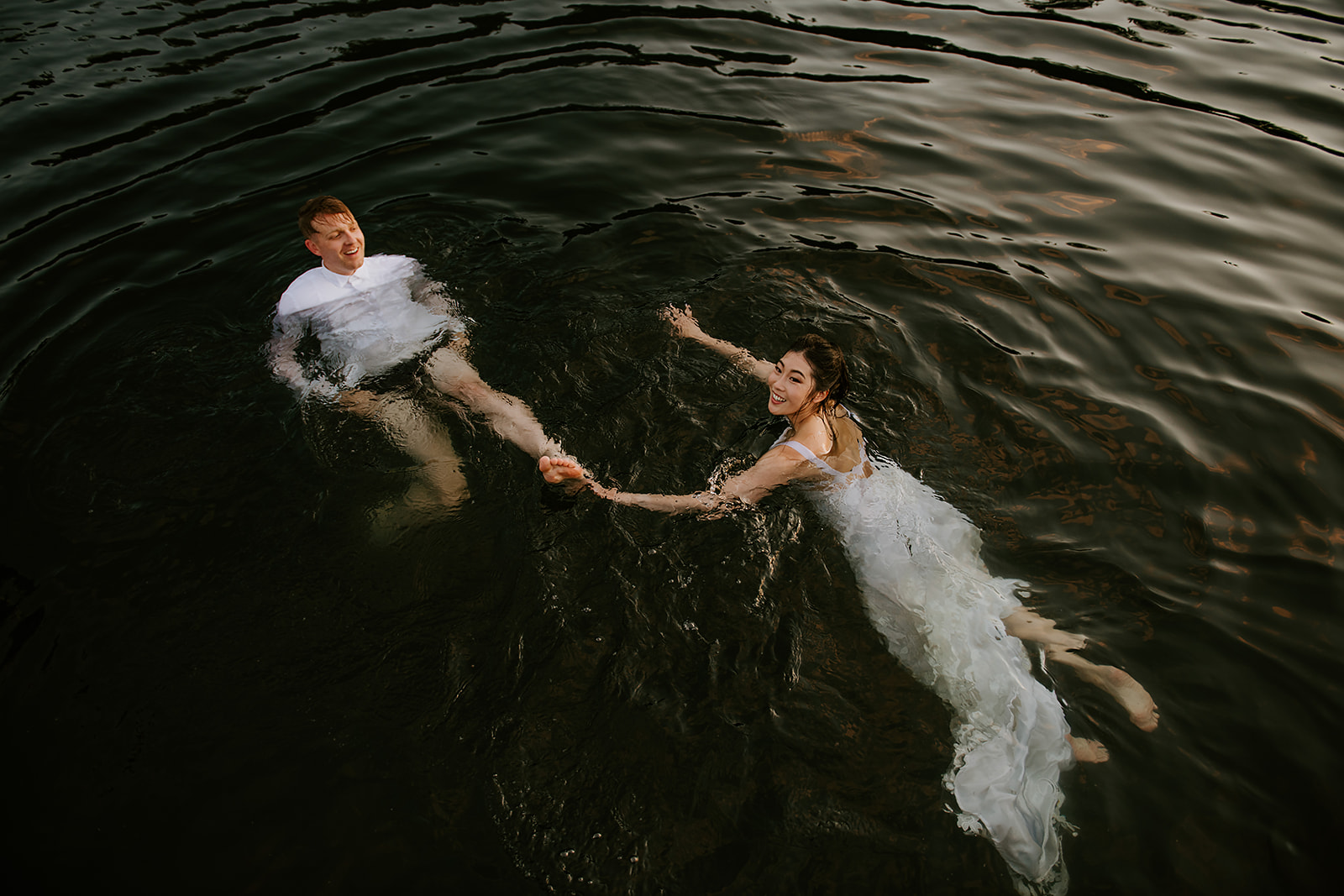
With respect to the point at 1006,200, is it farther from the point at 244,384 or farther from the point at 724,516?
the point at 244,384

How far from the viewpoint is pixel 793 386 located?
4.67m

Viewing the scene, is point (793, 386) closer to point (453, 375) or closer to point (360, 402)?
point (453, 375)

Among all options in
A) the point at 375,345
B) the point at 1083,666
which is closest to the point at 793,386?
the point at 1083,666

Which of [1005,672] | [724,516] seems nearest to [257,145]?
[724,516]

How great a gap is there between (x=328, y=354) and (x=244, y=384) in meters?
0.69

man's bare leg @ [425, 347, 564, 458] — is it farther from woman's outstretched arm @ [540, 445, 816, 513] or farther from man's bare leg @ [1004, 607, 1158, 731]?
man's bare leg @ [1004, 607, 1158, 731]

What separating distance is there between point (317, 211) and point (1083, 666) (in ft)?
20.0

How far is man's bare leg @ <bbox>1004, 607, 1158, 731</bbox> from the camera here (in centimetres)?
405

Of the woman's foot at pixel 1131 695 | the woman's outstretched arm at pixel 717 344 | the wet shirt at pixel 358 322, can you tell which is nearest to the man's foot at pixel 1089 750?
A: the woman's foot at pixel 1131 695

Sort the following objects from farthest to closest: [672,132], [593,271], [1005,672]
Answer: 1. [672,132]
2. [593,271]
3. [1005,672]

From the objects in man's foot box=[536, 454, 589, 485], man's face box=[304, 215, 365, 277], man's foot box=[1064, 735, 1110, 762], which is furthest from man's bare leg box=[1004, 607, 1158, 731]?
man's face box=[304, 215, 365, 277]

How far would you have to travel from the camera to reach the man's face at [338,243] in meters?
5.81

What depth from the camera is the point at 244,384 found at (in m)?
5.90

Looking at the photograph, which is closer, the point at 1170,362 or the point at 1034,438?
the point at 1034,438
